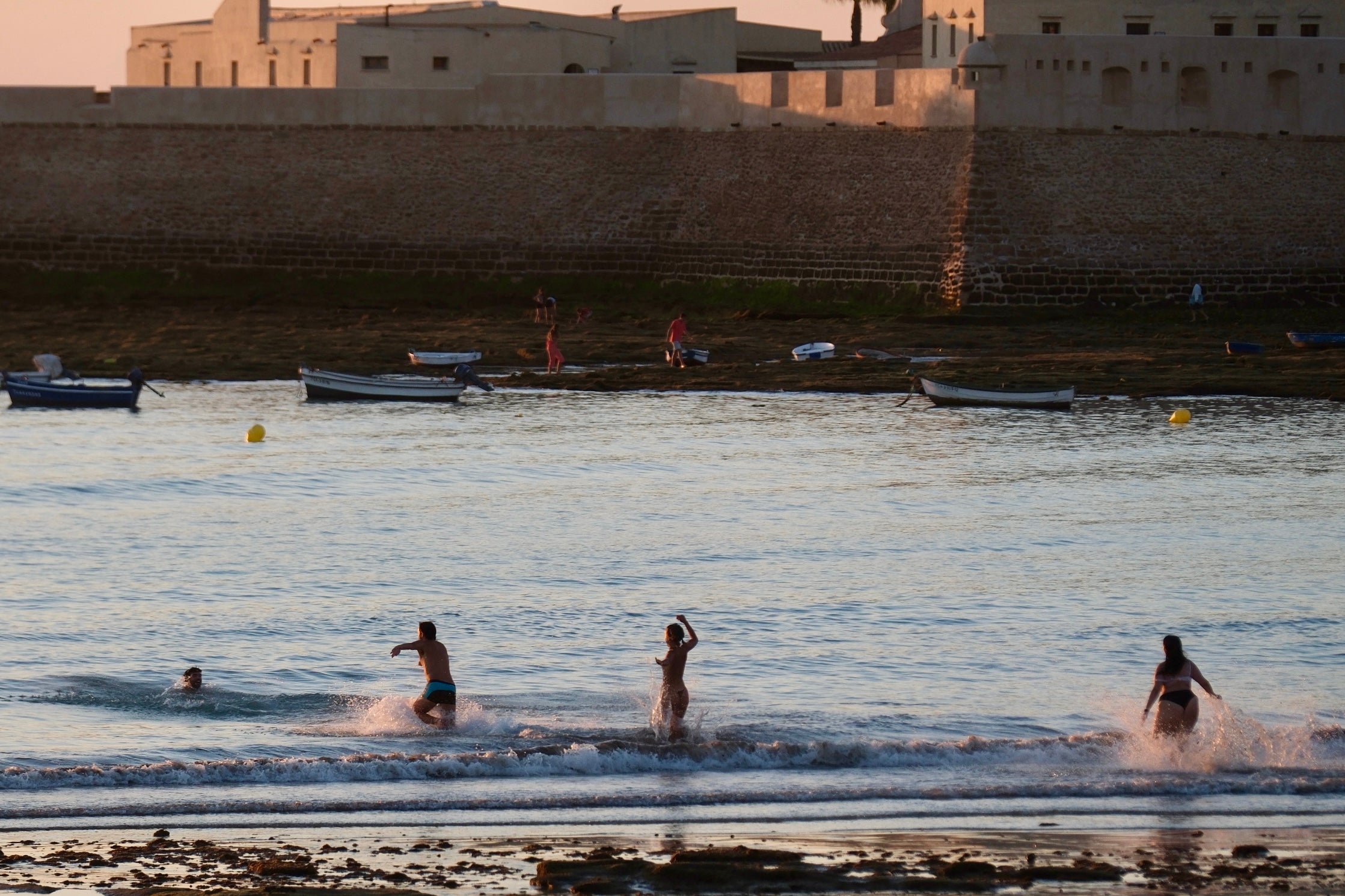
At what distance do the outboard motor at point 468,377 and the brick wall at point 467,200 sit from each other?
864cm

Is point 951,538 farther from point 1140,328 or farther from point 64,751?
point 1140,328

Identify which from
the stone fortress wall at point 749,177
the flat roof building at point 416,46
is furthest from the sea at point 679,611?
the flat roof building at point 416,46

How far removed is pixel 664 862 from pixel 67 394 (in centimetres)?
2237

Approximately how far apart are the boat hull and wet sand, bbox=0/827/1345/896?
66.0 ft

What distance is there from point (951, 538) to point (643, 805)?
9.70 meters

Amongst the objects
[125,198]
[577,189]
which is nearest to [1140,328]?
[577,189]

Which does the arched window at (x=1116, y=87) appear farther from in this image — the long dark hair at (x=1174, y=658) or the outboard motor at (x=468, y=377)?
the long dark hair at (x=1174, y=658)

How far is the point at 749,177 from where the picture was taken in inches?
1500

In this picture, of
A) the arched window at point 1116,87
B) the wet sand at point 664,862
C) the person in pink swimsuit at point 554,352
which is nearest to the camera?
the wet sand at point 664,862

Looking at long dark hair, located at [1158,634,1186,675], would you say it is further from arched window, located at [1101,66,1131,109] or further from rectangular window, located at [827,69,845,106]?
rectangular window, located at [827,69,845,106]

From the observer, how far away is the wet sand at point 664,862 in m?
9.30

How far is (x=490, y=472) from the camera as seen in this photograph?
24.7 meters

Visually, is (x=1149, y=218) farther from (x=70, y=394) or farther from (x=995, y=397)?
(x=70, y=394)

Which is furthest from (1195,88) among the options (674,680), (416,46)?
(674,680)
